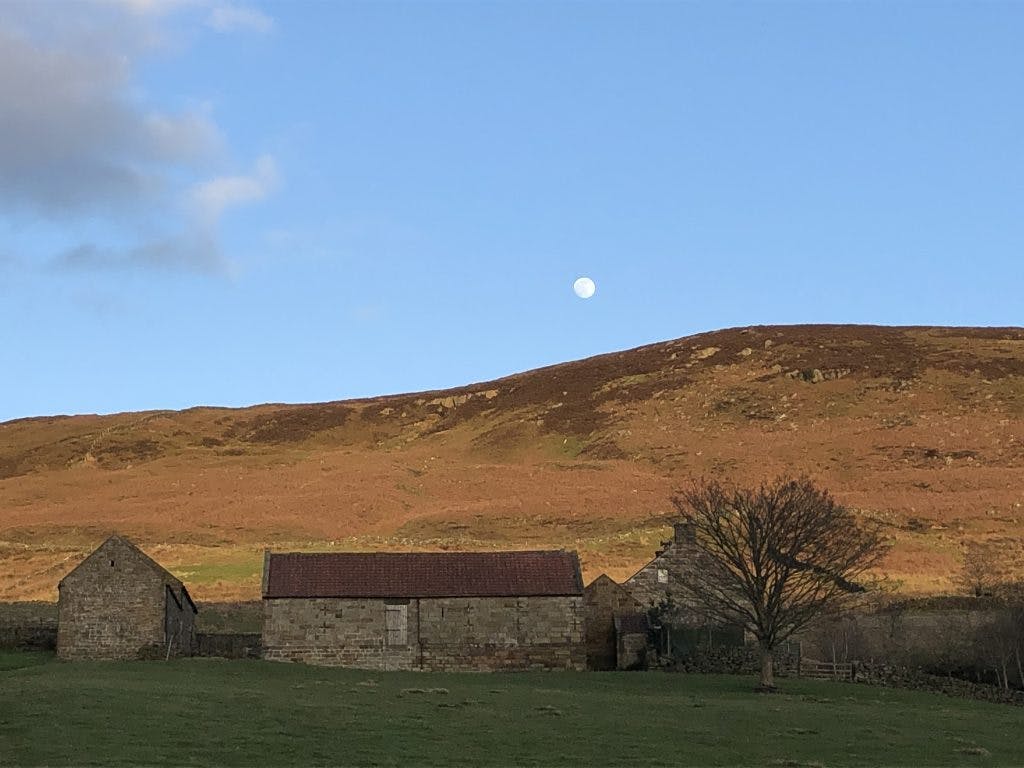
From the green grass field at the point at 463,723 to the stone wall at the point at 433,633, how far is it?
687 cm

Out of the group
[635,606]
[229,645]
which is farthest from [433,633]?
[635,606]

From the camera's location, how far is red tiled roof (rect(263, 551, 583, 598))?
47.1 m

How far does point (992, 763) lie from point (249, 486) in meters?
95.9

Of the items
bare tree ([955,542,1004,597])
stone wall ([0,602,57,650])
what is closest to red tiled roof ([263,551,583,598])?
stone wall ([0,602,57,650])

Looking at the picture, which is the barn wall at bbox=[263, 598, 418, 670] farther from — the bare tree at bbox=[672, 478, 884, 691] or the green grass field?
the bare tree at bbox=[672, 478, 884, 691]

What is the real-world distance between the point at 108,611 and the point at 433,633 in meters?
12.0

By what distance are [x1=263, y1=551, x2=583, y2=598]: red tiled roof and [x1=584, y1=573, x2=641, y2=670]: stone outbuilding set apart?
7.62 ft

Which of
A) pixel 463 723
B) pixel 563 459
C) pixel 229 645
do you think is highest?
pixel 563 459

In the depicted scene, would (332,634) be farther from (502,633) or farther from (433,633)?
(502,633)

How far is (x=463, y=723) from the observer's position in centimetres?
2811

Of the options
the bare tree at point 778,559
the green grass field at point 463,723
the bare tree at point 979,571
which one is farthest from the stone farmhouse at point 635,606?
the bare tree at point 979,571

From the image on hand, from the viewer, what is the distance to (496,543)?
80.9 metres

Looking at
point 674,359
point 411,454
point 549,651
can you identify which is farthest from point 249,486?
point 549,651

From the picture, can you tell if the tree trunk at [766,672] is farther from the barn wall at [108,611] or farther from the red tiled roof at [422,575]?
the barn wall at [108,611]
